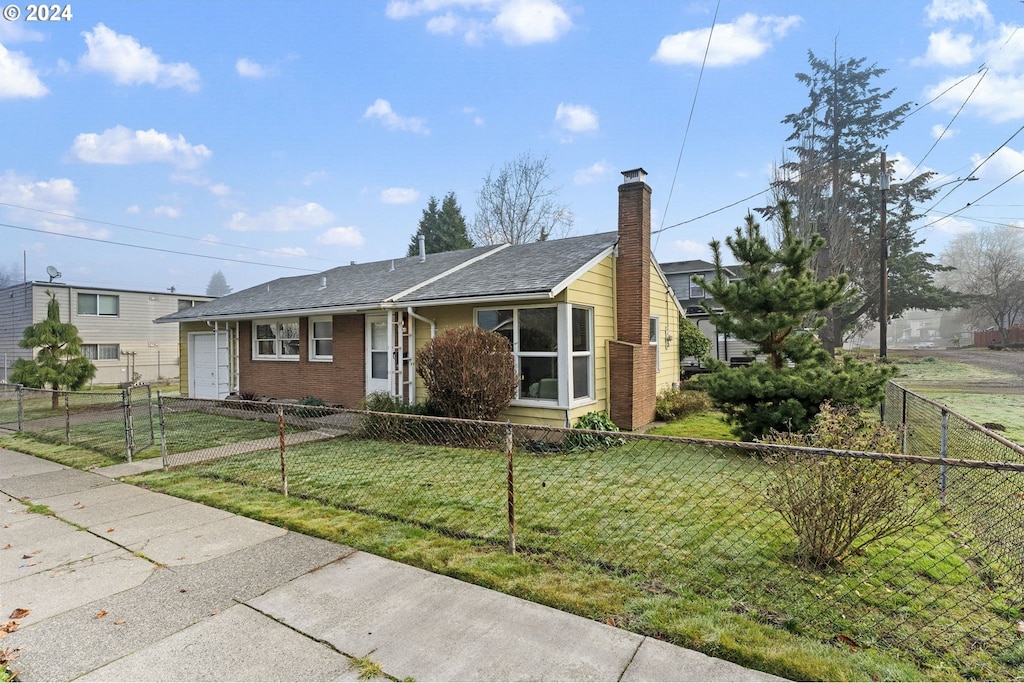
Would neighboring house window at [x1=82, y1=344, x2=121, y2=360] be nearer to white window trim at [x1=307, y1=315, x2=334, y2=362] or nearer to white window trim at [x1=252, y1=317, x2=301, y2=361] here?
white window trim at [x1=252, y1=317, x2=301, y2=361]

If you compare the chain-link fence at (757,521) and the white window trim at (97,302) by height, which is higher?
the white window trim at (97,302)

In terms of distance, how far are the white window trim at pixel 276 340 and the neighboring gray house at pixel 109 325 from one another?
12325mm

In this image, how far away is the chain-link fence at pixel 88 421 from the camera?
8.13 m

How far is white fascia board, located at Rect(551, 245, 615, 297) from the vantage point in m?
8.16

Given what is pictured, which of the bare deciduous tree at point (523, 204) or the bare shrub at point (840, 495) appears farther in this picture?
the bare deciduous tree at point (523, 204)

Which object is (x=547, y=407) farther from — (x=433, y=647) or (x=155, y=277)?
(x=155, y=277)

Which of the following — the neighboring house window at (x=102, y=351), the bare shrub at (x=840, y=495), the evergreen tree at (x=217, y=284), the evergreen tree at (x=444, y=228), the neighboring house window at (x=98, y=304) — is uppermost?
the evergreen tree at (x=217, y=284)

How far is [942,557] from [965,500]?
148 cm

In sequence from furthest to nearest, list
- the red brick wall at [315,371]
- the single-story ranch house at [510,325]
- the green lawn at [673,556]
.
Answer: the red brick wall at [315,371] → the single-story ranch house at [510,325] → the green lawn at [673,556]

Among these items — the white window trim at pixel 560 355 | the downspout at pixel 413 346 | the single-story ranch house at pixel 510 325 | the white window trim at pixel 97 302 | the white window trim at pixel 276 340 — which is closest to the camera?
the white window trim at pixel 560 355

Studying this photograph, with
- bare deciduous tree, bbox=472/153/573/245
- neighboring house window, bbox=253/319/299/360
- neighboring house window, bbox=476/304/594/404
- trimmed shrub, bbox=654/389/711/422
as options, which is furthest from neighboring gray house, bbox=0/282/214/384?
trimmed shrub, bbox=654/389/711/422

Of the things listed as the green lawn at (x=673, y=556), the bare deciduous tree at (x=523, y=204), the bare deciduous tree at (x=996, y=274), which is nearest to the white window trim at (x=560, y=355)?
the green lawn at (x=673, y=556)

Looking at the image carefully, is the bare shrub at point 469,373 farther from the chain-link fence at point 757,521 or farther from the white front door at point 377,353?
the white front door at point 377,353

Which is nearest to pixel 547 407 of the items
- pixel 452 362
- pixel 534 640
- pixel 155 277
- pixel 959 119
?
pixel 452 362
